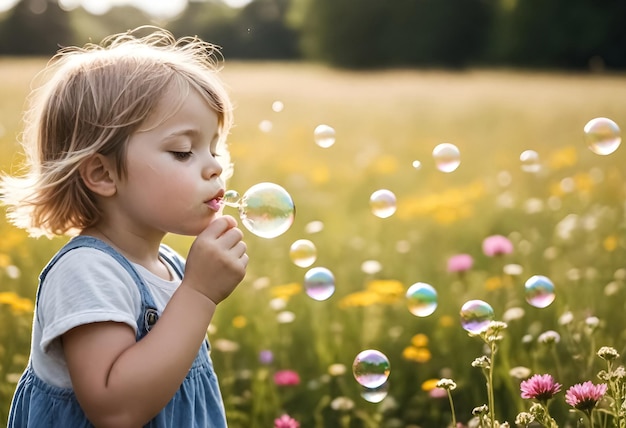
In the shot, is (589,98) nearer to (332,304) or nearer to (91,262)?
(332,304)

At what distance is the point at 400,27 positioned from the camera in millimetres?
13117

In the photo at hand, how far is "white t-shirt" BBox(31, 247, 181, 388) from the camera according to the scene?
147 cm

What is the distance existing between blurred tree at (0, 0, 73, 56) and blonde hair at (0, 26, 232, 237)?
850 cm

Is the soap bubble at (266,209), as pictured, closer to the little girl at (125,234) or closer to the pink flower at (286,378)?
the little girl at (125,234)

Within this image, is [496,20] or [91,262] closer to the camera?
[91,262]

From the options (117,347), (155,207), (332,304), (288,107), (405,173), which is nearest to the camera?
(117,347)

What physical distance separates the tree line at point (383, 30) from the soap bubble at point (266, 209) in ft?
21.2

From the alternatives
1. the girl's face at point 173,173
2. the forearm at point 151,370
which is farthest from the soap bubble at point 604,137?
the forearm at point 151,370

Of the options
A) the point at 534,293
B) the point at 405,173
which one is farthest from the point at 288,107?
the point at 534,293

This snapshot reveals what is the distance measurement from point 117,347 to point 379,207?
1.17m

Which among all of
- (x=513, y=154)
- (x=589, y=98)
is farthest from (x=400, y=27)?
(x=513, y=154)

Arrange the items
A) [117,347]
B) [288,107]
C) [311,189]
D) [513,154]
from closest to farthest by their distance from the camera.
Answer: [117,347], [311,189], [513,154], [288,107]

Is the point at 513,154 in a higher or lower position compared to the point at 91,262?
lower

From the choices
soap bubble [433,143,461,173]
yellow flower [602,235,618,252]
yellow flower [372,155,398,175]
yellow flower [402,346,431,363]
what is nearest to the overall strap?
yellow flower [402,346,431,363]
